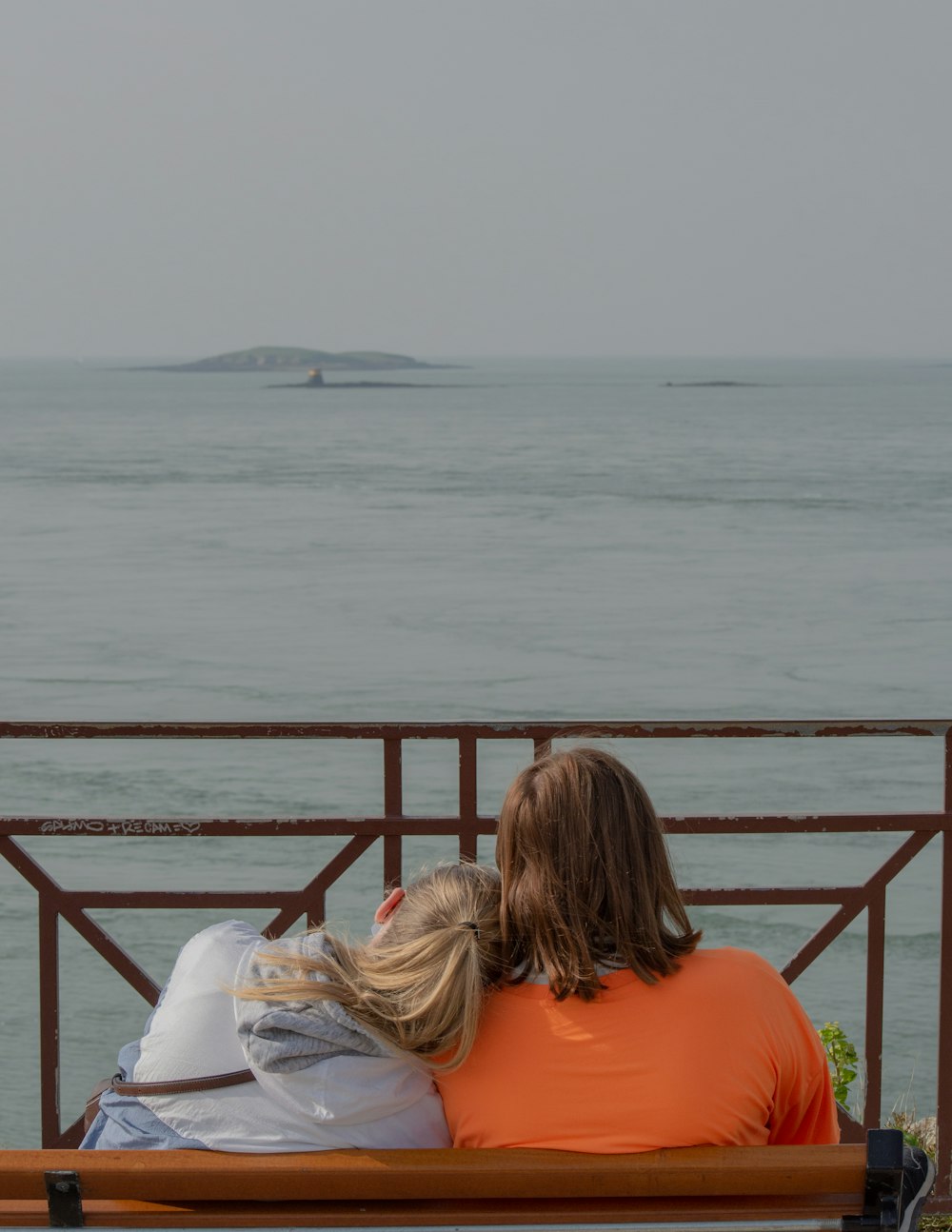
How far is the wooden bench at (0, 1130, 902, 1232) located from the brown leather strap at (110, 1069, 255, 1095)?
0.28 feet

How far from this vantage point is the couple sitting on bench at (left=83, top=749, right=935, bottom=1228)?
1.87 metres

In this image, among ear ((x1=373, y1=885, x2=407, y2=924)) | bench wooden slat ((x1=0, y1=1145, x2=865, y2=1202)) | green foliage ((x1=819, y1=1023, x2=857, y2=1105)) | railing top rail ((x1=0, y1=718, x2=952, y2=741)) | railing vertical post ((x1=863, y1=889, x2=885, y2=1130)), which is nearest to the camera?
bench wooden slat ((x1=0, y1=1145, x2=865, y2=1202))

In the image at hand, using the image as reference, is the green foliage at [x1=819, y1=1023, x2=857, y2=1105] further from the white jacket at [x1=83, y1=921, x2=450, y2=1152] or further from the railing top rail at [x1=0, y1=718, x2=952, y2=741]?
the white jacket at [x1=83, y1=921, x2=450, y2=1152]

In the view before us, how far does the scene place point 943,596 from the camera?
3008 cm

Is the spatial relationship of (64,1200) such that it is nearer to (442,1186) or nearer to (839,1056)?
(442,1186)

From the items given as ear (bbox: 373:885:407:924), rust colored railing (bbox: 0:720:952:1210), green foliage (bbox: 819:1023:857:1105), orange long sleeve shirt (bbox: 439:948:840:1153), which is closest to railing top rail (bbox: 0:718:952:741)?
rust colored railing (bbox: 0:720:952:1210)

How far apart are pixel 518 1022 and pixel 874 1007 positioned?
1536 mm

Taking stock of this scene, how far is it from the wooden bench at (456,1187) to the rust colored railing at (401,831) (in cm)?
99

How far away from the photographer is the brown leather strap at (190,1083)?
1.91 metres

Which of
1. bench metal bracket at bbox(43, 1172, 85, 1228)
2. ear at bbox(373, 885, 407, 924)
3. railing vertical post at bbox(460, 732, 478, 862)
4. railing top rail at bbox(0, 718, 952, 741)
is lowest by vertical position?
bench metal bracket at bbox(43, 1172, 85, 1228)

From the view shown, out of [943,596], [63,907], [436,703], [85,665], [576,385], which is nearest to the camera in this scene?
[63,907]

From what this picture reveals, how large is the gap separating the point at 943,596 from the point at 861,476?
110 feet

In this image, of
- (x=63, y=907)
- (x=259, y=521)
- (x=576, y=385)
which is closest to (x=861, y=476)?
(x=259, y=521)

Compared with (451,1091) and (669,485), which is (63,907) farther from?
(669,485)
